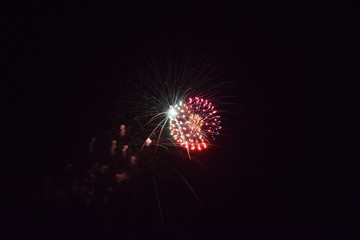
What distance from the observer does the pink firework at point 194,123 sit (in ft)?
23.5

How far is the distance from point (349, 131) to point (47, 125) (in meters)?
8.54

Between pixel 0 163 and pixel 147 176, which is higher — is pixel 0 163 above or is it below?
above

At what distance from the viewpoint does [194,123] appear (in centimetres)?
729

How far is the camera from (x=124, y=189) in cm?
632

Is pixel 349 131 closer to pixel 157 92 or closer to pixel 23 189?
pixel 157 92

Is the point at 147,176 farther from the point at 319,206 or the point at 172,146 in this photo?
the point at 319,206

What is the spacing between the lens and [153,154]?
7070mm

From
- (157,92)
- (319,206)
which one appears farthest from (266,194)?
(157,92)

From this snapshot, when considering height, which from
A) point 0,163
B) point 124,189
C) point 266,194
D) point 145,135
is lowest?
point 266,194

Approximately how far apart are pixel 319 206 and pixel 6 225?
7165mm

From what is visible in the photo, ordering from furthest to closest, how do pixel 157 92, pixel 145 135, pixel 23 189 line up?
1. pixel 157 92
2. pixel 145 135
3. pixel 23 189

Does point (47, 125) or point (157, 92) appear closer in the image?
point (47, 125)

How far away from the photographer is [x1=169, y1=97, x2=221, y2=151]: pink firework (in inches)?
282

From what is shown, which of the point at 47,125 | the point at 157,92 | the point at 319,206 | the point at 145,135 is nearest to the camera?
the point at 319,206
